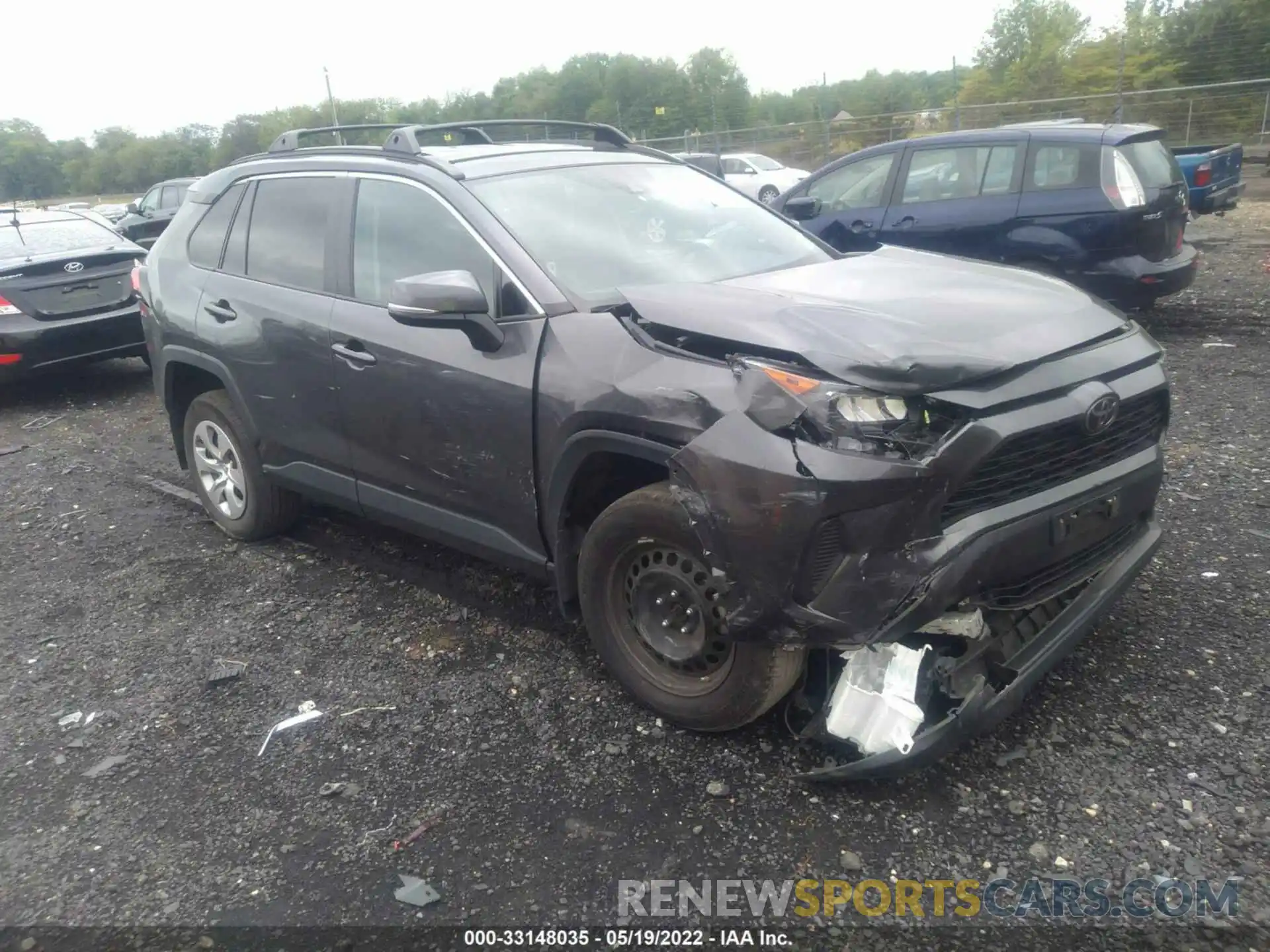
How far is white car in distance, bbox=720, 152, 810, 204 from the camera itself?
2177cm

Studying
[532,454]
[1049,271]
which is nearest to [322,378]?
[532,454]

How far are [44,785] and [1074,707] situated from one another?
3412 mm

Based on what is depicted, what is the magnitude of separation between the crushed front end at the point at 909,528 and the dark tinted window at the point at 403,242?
4.49 ft

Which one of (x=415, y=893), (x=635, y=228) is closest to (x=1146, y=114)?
(x=635, y=228)

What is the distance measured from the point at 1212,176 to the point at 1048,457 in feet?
39.7

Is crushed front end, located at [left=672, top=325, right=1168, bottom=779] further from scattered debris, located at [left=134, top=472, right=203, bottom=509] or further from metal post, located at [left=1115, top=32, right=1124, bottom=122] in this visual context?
metal post, located at [left=1115, top=32, right=1124, bottom=122]

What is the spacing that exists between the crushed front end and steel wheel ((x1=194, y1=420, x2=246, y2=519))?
3137mm

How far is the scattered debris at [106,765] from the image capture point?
3.29 meters

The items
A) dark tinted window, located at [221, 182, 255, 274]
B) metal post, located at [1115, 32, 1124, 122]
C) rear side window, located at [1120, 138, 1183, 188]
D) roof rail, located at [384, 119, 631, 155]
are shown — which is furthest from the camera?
→ metal post, located at [1115, 32, 1124, 122]

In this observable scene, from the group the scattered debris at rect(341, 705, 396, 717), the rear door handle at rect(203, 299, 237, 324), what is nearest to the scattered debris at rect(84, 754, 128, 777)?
the scattered debris at rect(341, 705, 396, 717)

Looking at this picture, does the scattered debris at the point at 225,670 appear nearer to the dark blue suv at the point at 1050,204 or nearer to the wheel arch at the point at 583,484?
the wheel arch at the point at 583,484

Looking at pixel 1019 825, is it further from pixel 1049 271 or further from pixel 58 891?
pixel 1049 271

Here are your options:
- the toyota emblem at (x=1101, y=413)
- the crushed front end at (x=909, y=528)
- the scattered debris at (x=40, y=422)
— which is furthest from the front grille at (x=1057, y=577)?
the scattered debris at (x=40, y=422)

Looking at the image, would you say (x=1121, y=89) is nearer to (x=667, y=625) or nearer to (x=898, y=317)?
(x=898, y=317)
